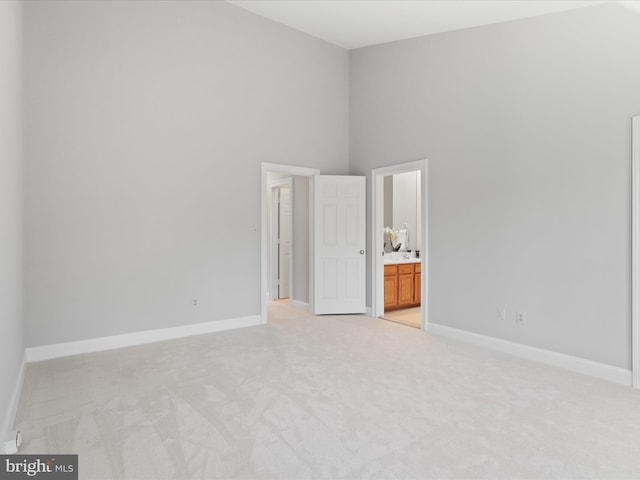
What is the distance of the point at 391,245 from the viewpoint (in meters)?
7.24

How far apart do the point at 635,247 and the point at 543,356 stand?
1.26 metres

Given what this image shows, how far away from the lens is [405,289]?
6.27m

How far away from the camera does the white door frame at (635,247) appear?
3.11 metres

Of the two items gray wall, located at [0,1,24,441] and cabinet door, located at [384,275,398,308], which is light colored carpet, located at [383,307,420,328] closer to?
cabinet door, located at [384,275,398,308]

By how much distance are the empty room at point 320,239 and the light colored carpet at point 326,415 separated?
0.07 feet

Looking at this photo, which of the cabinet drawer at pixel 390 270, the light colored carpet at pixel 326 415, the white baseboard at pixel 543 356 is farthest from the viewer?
the cabinet drawer at pixel 390 270

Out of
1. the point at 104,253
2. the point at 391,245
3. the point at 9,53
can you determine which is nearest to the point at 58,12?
the point at 9,53

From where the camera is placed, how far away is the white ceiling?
3760mm

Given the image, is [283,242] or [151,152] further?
[283,242]

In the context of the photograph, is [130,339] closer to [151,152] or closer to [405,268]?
[151,152]

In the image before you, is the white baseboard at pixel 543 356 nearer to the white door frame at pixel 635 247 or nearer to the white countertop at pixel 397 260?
the white door frame at pixel 635 247

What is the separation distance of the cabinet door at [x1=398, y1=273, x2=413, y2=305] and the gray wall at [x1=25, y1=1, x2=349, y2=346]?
2313mm

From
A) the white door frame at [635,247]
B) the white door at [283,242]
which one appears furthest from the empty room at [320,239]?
the white door at [283,242]

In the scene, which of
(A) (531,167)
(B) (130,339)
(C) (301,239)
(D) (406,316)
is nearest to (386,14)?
(A) (531,167)
